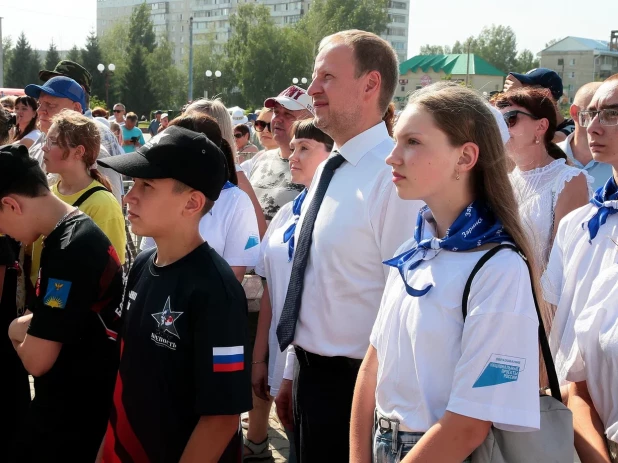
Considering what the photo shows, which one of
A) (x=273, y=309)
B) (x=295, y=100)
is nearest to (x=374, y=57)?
(x=273, y=309)

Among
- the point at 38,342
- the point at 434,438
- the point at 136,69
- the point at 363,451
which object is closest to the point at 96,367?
the point at 38,342

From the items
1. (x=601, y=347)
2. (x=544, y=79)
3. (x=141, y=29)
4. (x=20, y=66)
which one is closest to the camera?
(x=601, y=347)

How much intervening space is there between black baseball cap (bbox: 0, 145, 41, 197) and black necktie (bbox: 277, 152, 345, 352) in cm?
119

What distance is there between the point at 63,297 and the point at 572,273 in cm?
195

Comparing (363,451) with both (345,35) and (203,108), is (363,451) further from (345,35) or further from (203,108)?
(203,108)

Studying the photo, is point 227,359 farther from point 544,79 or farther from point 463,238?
point 544,79

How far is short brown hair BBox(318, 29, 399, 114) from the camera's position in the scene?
2996 mm

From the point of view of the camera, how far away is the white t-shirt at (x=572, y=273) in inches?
104

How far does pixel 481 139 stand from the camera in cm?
215

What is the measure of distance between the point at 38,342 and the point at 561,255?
2.09m

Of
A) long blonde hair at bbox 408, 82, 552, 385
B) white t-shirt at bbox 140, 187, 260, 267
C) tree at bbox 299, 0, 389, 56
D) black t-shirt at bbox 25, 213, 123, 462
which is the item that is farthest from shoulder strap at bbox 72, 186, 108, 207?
tree at bbox 299, 0, 389, 56

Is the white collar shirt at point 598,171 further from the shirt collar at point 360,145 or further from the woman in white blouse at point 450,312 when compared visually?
the woman in white blouse at point 450,312

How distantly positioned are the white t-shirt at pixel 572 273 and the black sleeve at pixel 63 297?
179 cm

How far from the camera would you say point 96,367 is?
290 cm
